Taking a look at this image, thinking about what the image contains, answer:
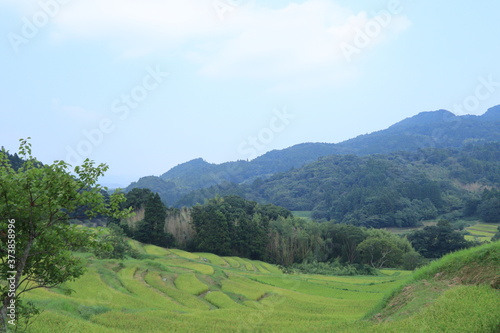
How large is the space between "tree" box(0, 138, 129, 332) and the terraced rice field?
292cm

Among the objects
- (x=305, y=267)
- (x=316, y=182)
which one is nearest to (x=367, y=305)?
(x=305, y=267)

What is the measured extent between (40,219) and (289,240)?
54.2 m

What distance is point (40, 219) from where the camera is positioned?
6.55 m

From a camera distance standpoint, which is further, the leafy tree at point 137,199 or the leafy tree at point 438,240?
the leafy tree at point 438,240

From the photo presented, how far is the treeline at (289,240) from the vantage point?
50.9m

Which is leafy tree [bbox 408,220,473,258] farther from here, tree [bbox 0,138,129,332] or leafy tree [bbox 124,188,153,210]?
tree [bbox 0,138,129,332]

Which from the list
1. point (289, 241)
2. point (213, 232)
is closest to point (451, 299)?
point (213, 232)

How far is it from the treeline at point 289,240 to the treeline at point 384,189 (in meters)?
27.8

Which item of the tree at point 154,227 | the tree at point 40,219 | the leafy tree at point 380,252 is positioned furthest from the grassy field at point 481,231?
the tree at point 40,219

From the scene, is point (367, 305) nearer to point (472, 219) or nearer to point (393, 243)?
point (393, 243)

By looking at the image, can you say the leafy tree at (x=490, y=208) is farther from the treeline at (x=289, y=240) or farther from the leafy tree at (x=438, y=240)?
the treeline at (x=289, y=240)

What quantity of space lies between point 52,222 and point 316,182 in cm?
16262

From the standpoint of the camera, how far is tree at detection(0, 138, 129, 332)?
6.13 m

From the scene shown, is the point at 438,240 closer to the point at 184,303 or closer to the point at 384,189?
the point at 184,303
